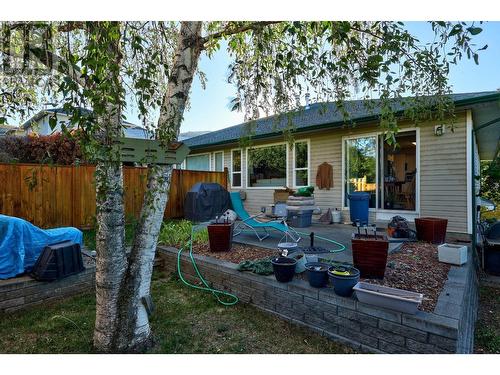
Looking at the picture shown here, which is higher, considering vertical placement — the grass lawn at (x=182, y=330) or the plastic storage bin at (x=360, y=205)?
the plastic storage bin at (x=360, y=205)

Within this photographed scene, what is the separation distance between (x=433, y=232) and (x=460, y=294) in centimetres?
250

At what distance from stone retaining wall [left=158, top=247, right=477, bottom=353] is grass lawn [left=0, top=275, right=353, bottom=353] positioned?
12cm

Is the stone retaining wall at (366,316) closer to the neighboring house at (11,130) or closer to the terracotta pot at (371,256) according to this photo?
the terracotta pot at (371,256)

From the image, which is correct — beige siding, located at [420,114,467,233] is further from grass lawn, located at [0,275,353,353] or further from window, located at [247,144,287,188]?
grass lawn, located at [0,275,353,353]

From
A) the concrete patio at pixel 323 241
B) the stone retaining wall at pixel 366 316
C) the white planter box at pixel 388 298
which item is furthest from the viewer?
the concrete patio at pixel 323 241

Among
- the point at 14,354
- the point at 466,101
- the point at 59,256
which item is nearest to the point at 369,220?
the point at 466,101

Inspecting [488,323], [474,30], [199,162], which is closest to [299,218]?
[488,323]

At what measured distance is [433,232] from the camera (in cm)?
471

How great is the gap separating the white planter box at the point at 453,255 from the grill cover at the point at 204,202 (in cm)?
601

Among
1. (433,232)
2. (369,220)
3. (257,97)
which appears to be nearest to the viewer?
(257,97)

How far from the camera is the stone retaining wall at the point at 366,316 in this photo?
80.2 inches

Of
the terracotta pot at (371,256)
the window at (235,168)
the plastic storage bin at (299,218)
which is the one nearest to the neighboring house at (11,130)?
the terracotta pot at (371,256)

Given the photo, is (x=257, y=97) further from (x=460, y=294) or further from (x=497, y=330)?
(x=497, y=330)

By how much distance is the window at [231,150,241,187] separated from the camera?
405 inches
